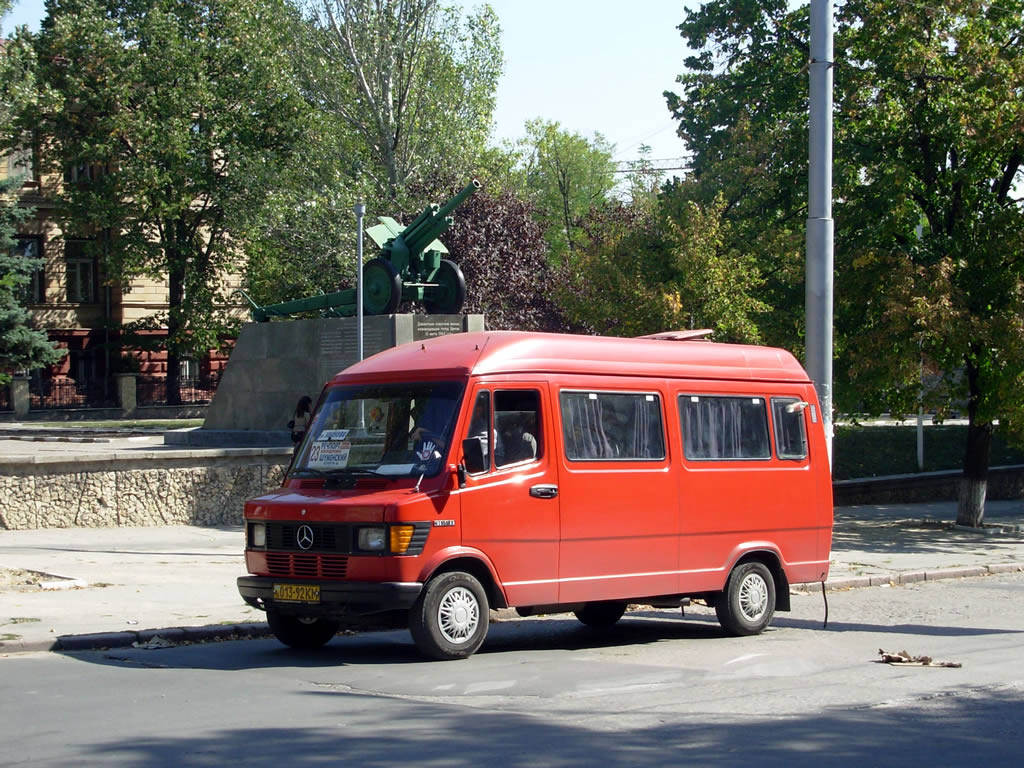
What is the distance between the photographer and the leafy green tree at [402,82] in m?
43.7

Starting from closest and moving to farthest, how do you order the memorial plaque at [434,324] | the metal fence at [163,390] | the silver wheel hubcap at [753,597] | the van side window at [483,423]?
the van side window at [483,423]
the silver wheel hubcap at [753,597]
the memorial plaque at [434,324]
the metal fence at [163,390]

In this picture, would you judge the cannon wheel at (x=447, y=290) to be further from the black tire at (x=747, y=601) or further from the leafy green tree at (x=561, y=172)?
the leafy green tree at (x=561, y=172)

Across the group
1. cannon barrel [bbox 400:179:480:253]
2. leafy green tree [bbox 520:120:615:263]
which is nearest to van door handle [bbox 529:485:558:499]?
cannon barrel [bbox 400:179:480:253]

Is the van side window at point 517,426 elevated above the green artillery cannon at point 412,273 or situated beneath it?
situated beneath

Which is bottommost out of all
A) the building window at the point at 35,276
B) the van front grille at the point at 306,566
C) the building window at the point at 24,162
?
the van front grille at the point at 306,566

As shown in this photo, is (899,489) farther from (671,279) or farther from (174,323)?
(174,323)

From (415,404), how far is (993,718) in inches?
191

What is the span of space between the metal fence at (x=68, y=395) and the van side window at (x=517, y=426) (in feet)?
145

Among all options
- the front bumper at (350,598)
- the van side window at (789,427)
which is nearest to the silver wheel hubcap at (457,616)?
the front bumper at (350,598)

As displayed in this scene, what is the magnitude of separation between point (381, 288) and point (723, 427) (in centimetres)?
1496

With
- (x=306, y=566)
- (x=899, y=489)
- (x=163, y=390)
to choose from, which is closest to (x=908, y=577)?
(x=306, y=566)

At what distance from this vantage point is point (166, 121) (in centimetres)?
4903

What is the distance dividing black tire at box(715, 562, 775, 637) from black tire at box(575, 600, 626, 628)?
0.99 m

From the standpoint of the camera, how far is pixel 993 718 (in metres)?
8.16
